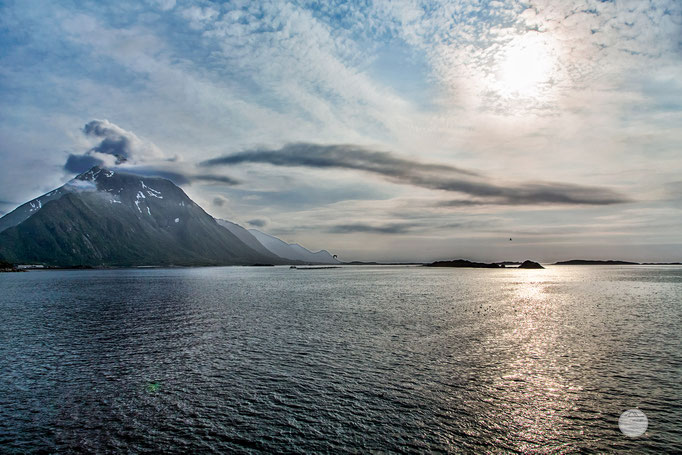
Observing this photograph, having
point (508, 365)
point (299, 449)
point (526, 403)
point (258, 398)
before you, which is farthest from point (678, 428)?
point (258, 398)

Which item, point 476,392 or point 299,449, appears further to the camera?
point 476,392

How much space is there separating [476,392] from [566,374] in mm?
10187

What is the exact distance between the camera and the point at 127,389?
2834cm

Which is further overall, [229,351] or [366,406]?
[229,351]

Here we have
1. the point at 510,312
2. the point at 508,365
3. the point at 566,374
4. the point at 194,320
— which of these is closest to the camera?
the point at 566,374

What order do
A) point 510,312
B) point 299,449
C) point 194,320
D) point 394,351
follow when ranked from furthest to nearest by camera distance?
point 510,312 < point 194,320 < point 394,351 < point 299,449

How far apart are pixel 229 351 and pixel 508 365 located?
2815cm

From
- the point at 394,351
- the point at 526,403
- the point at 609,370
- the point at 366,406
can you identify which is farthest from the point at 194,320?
the point at 609,370

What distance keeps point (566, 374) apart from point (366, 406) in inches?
737

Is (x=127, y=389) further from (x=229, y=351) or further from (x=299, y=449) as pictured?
(x=299, y=449)

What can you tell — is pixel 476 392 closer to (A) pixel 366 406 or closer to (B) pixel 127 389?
(A) pixel 366 406

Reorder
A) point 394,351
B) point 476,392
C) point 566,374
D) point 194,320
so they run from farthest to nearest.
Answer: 1. point 194,320
2. point 394,351
3. point 566,374
4. point 476,392

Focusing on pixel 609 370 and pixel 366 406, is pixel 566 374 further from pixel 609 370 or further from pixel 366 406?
pixel 366 406

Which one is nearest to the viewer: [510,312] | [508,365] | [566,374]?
[566,374]
